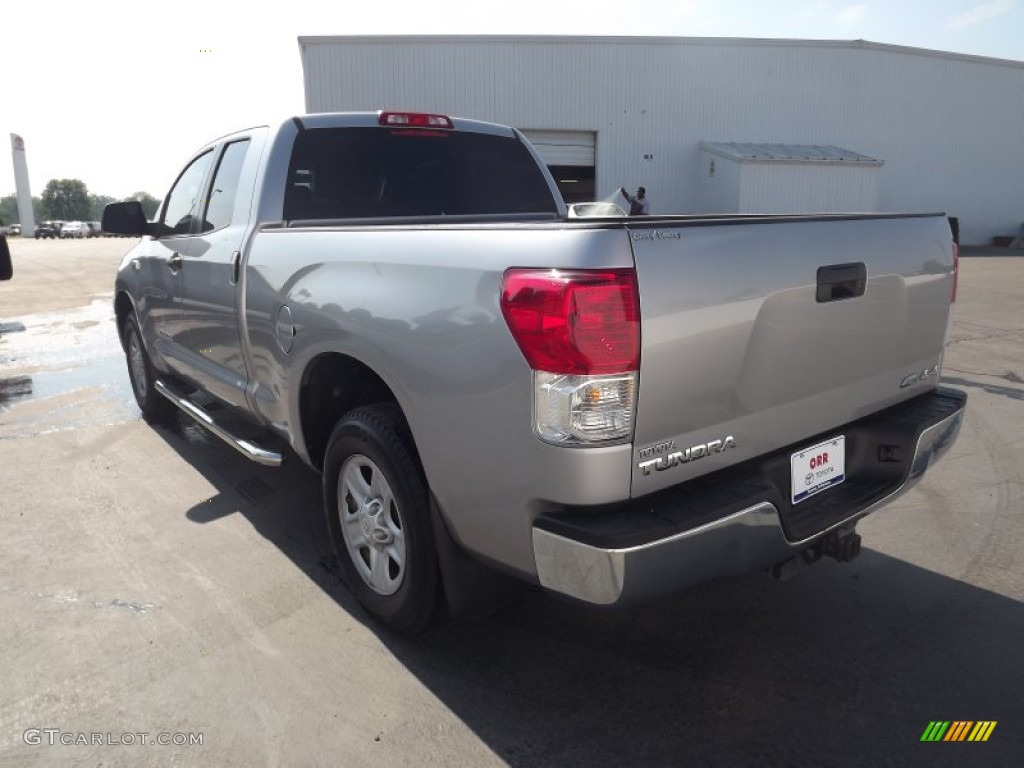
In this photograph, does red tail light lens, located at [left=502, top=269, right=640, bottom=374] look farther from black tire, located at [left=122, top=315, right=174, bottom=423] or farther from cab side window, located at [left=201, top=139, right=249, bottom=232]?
black tire, located at [left=122, top=315, right=174, bottom=423]

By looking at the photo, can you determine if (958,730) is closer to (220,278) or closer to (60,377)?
(220,278)

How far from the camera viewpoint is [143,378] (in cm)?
588

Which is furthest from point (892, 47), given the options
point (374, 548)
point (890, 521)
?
point (374, 548)

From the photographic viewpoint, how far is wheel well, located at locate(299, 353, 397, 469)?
3090mm

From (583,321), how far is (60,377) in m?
7.28

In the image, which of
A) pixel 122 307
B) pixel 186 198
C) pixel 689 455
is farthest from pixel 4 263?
pixel 689 455

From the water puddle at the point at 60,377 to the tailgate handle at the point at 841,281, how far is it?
5415mm

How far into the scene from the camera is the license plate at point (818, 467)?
8.34 ft

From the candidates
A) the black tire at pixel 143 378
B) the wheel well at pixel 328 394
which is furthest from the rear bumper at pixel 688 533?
the black tire at pixel 143 378

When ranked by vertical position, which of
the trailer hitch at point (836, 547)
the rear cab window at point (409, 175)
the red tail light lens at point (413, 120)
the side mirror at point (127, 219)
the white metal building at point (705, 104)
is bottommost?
the trailer hitch at point (836, 547)

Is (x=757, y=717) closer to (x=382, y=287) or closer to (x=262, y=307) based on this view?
(x=382, y=287)

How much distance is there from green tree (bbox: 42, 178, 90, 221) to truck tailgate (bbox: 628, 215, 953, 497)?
519 ft

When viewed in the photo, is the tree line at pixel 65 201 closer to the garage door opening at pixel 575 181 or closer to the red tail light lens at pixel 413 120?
the garage door opening at pixel 575 181

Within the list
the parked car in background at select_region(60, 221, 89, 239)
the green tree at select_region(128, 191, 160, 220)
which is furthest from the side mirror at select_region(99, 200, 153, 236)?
the parked car in background at select_region(60, 221, 89, 239)
